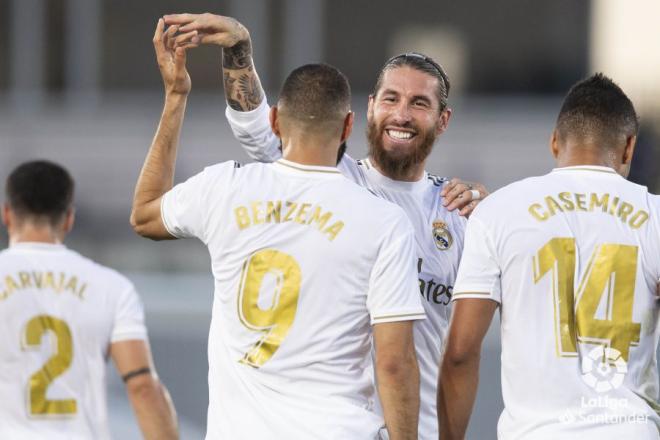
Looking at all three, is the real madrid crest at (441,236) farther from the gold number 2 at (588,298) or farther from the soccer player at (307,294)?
the gold number 2 at (588,298)

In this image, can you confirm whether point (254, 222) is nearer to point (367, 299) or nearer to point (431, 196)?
point (367, 299)

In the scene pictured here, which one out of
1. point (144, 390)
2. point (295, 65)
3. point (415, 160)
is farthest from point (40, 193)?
point (295, 65)

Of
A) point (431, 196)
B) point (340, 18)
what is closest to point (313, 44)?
point (340, 18)

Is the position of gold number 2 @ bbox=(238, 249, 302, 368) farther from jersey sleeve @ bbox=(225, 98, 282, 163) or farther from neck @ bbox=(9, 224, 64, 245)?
jersey sleeve @ bbox=(225, 98, 282, 163)

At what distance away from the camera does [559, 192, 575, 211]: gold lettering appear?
16.5 ft

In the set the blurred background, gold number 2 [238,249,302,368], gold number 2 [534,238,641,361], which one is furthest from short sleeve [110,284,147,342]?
the blurred background

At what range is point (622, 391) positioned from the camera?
16.2 feet

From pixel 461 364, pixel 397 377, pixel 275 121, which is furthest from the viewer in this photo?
pixel 275 121

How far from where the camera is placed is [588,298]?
16.2 ft

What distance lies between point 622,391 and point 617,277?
0.39 m

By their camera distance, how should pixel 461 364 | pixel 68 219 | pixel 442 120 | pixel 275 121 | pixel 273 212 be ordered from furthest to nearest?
pixel 442 120, pixel 68 219, pixel 275 121, pixel 461 364, pixel 273 212

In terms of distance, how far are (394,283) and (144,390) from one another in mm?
1040

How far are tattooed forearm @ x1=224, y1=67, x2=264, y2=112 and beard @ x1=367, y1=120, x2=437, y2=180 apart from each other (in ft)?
1.62

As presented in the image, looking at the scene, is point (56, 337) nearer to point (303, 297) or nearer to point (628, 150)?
point (303, 297)
